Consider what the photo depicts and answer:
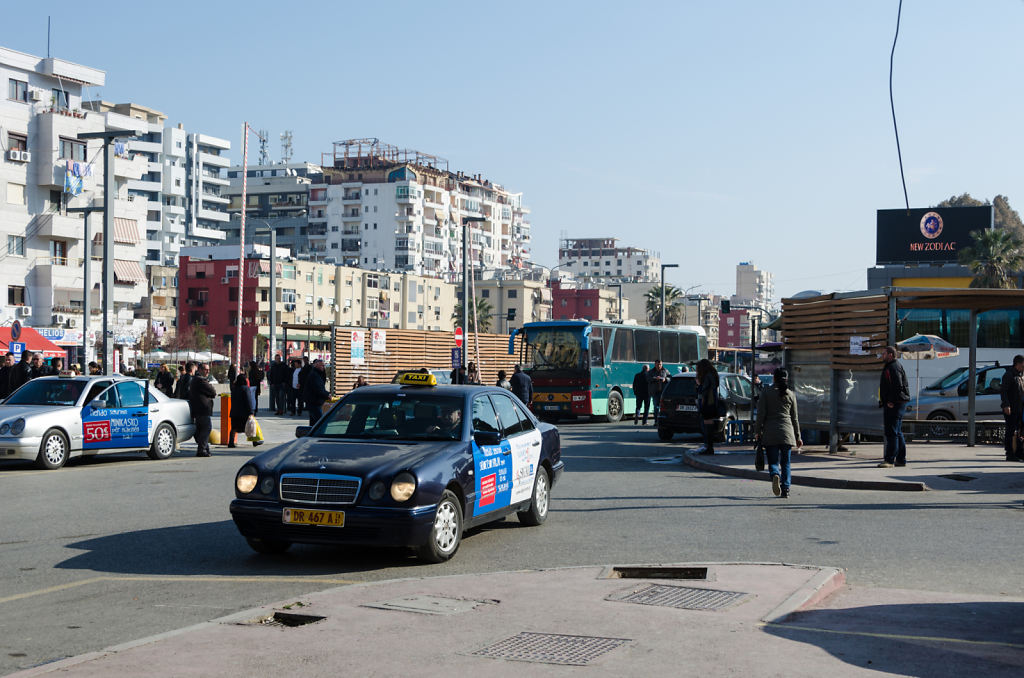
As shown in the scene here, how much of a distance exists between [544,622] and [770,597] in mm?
1774

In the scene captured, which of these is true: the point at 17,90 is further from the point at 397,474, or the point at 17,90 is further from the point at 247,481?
the point at 397,474

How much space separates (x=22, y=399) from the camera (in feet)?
65.9

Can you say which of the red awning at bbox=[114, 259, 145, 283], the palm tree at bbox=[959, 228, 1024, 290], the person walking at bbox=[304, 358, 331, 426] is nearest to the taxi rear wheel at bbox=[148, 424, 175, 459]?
the person walking at bbox=[304, 358, 331, 426]

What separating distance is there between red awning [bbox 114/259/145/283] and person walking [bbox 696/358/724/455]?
195 ft

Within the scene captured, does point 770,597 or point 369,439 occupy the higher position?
point 369,439

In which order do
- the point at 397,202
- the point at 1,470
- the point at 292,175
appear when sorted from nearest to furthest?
1. the point at 1,470
2. the point at 397,202
3. the point at 292,175

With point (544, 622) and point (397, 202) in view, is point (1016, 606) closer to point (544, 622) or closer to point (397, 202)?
point (544, 622)

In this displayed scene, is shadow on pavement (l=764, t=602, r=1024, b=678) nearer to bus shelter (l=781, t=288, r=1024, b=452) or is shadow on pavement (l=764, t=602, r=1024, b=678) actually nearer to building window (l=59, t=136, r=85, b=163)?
bus shelter (l=781, t=288, r=1024, b=452)

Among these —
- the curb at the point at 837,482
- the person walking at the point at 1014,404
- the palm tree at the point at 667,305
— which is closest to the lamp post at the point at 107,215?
the curb at the point at 837,482

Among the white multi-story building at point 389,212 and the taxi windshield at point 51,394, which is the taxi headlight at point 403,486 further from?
the white multi-story building at point 389,212

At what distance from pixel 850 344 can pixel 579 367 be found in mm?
15400

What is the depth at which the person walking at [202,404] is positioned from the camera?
2150cm

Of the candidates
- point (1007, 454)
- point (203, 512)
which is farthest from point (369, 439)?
point (1007, 454)

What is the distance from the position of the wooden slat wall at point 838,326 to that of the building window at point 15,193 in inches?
2074
